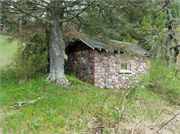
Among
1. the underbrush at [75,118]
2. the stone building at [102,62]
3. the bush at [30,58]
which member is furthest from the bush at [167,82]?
the bush at [30,58]

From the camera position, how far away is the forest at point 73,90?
2.93 m

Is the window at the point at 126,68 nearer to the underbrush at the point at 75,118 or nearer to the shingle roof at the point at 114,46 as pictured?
the shingle roof at the point at 114,46

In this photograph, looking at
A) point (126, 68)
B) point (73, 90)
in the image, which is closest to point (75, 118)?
point (73, 90)

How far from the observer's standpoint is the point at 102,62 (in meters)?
7.94

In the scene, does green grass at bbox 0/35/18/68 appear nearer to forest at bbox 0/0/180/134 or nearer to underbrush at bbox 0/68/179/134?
forest at bbox 0/0/180/134

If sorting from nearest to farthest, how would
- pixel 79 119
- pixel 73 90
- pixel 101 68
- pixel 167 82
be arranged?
pixel 79 119 < pixel 73 90 < pixel 167 82 < pixel 101 68

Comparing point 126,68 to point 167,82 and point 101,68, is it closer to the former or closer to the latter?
point 101,68

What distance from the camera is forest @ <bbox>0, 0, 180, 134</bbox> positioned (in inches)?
115

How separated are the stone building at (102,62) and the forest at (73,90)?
0.80 meters

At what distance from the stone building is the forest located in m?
0.80

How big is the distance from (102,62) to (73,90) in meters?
3.11

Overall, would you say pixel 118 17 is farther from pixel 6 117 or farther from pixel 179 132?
pixel 6 117

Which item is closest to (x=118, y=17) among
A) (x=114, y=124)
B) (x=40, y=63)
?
(x=40, y=63)

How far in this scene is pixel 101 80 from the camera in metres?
7.90
